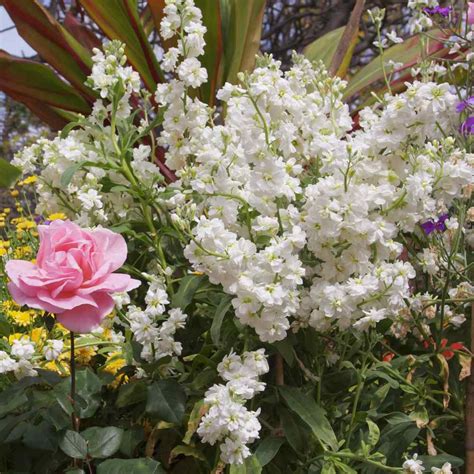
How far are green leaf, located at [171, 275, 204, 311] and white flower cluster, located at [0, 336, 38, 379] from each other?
22 centimetres

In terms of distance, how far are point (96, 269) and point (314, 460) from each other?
41 centimetres

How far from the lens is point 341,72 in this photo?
8.66ft

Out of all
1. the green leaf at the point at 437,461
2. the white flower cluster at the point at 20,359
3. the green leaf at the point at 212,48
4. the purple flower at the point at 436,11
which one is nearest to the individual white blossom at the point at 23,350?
the white flower cluster at the point at 20,359

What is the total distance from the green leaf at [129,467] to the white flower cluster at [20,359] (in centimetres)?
19

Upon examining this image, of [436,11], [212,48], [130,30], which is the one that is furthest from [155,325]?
[130,30]

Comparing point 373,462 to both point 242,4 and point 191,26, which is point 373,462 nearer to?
point 191,26

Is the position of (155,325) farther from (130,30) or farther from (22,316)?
(130,30)

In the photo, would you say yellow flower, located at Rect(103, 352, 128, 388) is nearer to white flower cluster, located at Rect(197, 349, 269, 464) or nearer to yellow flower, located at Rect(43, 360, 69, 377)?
yellow flower, located at Rect(43, 360, 69, 377)

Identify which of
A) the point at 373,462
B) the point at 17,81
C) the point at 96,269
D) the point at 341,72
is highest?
the point at 17,81

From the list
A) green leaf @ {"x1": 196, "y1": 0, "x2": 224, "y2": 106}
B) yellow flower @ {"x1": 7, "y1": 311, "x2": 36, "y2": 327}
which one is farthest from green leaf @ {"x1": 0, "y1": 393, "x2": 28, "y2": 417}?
green leaf @ {"x1": 196, "y1": 0, "x2": 224, "y2": 106}

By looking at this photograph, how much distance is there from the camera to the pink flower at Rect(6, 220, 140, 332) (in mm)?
984

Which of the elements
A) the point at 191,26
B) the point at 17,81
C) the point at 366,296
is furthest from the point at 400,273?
the point at 17,81

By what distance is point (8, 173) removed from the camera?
4.13ft

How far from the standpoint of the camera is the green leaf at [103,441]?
3.57ft
